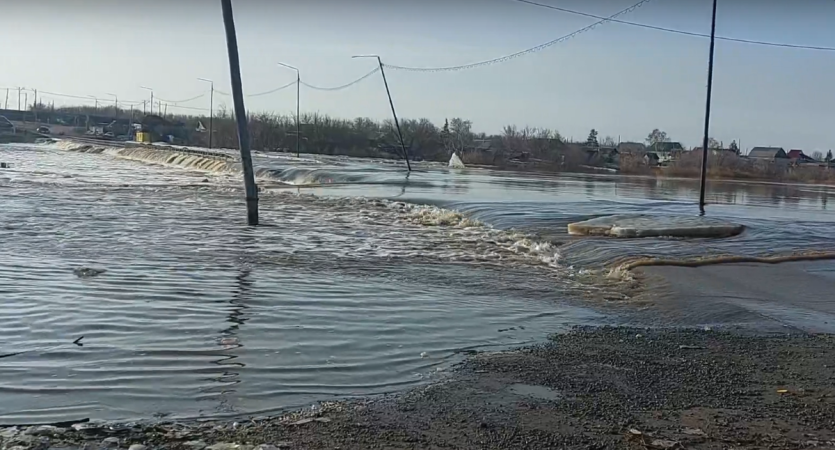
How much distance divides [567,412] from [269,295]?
16.9 feet

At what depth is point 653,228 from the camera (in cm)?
1811

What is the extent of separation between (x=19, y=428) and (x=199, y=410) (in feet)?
3.36

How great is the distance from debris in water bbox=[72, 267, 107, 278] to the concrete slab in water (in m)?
10.2

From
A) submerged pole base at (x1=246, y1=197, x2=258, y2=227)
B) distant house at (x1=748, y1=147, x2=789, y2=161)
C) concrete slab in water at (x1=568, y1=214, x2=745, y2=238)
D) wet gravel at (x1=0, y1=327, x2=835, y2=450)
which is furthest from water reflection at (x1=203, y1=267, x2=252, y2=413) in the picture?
distant house at (x1=748, y1=147, x2=789, y2=161)

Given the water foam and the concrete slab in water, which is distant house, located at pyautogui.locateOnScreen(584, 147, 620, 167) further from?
the concrete slab in water

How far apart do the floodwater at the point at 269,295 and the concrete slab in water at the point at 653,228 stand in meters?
0.82

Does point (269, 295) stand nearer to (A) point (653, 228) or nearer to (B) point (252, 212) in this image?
(B) point (252, 212)

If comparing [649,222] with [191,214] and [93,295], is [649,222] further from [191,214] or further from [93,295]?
[93,295]

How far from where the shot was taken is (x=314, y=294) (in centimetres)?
1008

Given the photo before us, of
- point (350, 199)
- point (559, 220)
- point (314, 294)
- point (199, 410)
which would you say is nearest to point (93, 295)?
point (314, 294)

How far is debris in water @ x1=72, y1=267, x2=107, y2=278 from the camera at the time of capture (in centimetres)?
1088

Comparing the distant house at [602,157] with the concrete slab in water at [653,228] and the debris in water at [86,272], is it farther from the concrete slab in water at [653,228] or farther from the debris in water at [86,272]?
the debris in water at [86,272]

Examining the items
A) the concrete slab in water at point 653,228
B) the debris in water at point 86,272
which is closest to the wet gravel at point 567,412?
the debris in water at point 86,272

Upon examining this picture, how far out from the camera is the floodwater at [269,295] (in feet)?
19.9
